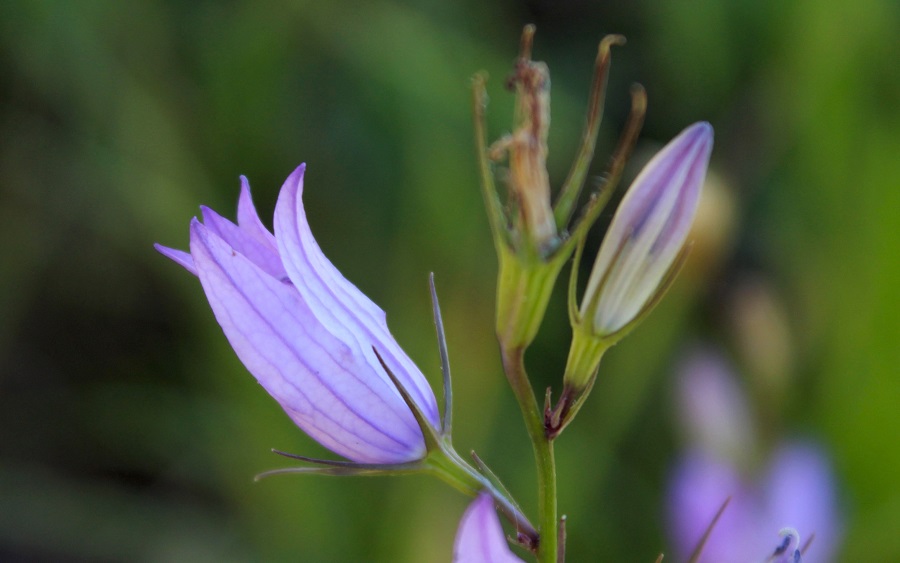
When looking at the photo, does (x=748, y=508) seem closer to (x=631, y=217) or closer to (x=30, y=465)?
(x=631, y=217)

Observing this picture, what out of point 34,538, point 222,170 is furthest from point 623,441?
point 34,538

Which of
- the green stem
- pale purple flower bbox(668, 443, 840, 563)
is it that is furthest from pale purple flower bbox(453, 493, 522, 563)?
pale purple flower bbox(668, 443, 840, 563)

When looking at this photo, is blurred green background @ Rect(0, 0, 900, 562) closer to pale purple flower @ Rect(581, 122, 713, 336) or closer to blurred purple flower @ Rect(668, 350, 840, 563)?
blurred purple flower @ Rect(668, 350, 840, 563)

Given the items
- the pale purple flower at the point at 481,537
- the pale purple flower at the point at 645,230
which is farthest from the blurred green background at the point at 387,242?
the pale purple flower at the point at 481,537

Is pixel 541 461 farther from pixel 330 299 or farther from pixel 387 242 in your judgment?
pixel 387 242

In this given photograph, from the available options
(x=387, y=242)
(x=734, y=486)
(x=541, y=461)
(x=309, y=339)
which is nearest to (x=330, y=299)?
(x=309, y=339)

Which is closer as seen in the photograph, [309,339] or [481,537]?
[481,537]
